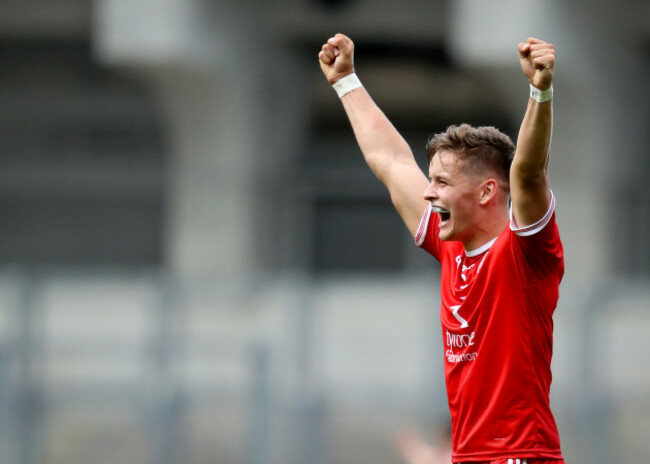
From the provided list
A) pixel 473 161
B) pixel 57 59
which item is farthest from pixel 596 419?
pixel 57 59

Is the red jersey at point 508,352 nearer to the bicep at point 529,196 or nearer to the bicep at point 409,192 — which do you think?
the bicep at point 529,196

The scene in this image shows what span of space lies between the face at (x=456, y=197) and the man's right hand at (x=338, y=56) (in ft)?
2.52

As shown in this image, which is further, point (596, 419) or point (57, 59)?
point (57, 59)

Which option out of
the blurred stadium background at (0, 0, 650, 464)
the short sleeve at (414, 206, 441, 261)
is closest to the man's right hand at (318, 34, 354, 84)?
the short sleeve at (414, 206, 441, 261)

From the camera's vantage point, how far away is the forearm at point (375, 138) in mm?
3730

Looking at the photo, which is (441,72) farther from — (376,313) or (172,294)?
(172,294)

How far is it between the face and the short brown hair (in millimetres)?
25

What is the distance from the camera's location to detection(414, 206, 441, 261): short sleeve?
350cm

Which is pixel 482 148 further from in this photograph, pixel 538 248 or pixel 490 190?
pixel 538 248

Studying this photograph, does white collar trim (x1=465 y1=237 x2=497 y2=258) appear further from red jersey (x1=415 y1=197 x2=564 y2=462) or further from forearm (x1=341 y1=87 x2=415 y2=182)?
forearm (x1=341 y1=87 x2=415 y2=182)

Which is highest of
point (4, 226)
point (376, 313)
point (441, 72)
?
point (441, 72)

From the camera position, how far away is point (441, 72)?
14.7m

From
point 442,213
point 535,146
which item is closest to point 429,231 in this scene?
point 442,213

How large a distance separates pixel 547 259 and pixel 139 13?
10116mm
